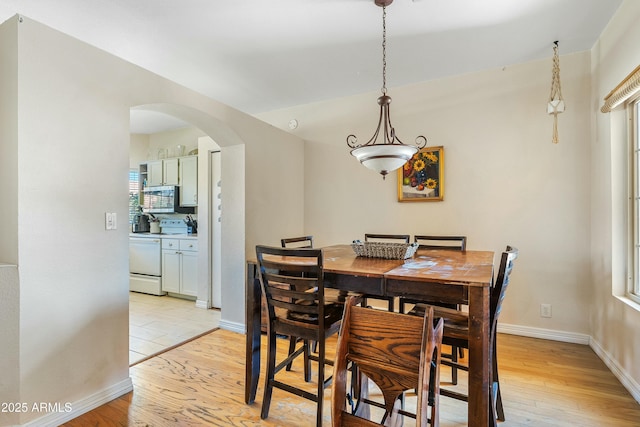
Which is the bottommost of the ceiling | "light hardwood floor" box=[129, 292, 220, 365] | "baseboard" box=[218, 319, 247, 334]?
"light hardwood floor" box=[129, 292, 220, 365]

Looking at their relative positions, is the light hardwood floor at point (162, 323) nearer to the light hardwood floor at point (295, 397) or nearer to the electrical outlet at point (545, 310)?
the light hardwood floor at point (295, 397)

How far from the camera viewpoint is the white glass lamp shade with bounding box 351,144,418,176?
1.92 metres

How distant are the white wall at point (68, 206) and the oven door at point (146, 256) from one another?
8.60 feet

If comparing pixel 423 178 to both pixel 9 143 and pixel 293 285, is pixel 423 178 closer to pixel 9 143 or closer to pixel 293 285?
pixel 293 285

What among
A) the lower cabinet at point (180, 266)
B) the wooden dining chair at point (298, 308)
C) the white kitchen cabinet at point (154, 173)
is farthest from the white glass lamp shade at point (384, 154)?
the white kitchen cabinet at point (154, 173)

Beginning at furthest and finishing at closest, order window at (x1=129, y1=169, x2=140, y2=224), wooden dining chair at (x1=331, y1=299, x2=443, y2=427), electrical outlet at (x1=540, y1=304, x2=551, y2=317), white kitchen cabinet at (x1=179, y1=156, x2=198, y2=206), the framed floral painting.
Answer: window at (x1=129, y1=169, x2=140, y2=224) → white kitchen cabinet at (x1=179, y1=156, x2=198, y2=206) → the framed floral painting → electrical outlet at (x1=540, y1=304, x2=551, y2=317) → wooden dining chair at (x1=331, y1=299, x2=443, y2=427)

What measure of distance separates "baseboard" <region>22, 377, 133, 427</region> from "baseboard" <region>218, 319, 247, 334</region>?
1125 mm

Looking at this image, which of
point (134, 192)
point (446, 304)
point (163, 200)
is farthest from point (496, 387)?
point (134, 192)

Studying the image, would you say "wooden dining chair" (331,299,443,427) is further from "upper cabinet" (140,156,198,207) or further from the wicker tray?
"upper cabinet" (140,156,198,207)

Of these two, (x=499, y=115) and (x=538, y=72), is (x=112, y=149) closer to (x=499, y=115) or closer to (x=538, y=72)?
(x=499, y=115)

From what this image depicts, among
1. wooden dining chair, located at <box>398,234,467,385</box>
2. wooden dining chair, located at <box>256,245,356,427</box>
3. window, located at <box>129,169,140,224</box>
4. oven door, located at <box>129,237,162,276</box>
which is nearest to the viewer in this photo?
wooden dining chair, located at <box>256,245,356,427</box>

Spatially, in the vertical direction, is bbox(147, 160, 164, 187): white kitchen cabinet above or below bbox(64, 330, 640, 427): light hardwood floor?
above

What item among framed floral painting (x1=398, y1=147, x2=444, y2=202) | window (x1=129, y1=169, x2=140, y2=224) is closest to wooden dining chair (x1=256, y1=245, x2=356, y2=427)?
framed floral painting (x1=398, y1=147, x2=444, y2=202)

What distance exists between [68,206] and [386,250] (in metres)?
1.97
